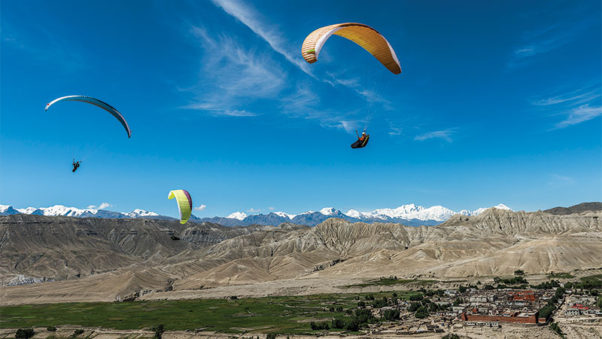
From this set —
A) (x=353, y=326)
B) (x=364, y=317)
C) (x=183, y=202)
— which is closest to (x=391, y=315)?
(x=364, y=317)

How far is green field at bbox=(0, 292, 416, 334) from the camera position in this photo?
72.4 metres

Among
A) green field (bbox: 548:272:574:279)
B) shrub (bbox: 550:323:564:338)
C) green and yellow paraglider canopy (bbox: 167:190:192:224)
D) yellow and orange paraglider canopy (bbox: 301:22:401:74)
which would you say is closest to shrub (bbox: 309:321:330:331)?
green and yellow paraglider canopy (bbox: 167:190:192:224)

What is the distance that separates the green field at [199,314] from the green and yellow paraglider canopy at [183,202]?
95.4 ft

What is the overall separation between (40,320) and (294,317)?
57306mm

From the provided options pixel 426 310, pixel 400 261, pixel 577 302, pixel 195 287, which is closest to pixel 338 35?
pixel 426 310

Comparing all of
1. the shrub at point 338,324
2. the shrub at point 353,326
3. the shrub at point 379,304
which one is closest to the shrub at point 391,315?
the shrub at point 353,326

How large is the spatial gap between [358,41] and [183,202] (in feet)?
85.1

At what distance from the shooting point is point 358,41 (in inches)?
1238

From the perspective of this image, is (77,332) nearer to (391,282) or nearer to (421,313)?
(421,313)

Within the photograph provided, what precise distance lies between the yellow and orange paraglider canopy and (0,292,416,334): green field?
152 ft

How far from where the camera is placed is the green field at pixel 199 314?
7244cm

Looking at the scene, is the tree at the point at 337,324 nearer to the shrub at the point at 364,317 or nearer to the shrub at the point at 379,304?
the shrub at the point at 364,317

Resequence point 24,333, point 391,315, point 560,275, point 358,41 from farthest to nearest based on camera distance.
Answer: point 560,275 → point 24,333 → point 391,315 → point 358,41

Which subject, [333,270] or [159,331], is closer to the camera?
[159,331]
